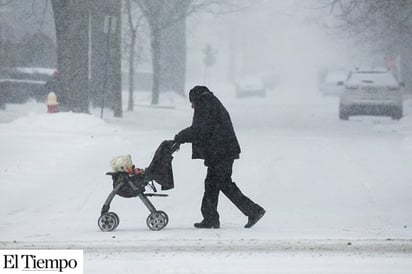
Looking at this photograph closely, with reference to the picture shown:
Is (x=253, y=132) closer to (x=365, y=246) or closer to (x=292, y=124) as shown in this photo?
(x=292, y=124)

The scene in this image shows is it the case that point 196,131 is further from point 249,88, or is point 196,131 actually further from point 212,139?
point 249,88

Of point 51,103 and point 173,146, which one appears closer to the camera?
point 173,146

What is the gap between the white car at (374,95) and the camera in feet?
94.6

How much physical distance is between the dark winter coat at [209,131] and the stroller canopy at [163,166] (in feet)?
0.49

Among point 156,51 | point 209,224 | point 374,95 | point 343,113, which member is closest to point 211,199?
point 209,224

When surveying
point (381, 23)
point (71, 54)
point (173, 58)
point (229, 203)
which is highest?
point (381, 23)

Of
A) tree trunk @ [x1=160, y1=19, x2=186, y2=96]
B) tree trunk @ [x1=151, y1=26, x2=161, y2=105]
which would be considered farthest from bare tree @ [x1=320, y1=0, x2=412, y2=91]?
tree trunk @ [x1=160, y1=19, x2=186, y2=96]

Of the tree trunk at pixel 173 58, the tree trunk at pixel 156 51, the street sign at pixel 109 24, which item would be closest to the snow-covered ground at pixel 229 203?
the street sign at pixel 109 24

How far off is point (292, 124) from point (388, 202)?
14.9m

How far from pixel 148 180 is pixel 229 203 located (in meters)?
3.37

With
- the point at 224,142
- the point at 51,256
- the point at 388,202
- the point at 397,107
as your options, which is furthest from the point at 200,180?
the point at 397,107

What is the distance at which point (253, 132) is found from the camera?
2375cm

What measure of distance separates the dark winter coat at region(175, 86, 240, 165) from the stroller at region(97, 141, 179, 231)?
0.23 meters

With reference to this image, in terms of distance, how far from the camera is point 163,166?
1059 cm
